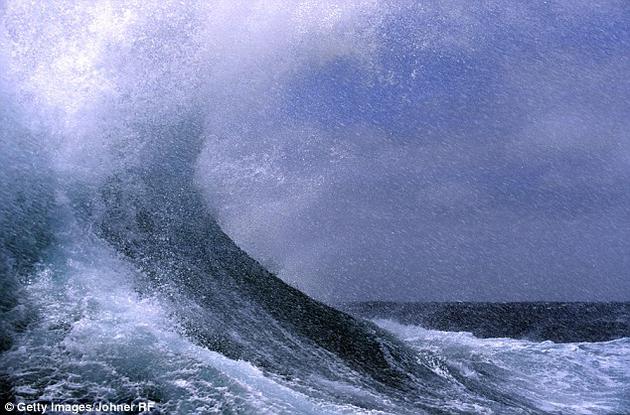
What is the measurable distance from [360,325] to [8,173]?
27.6ft

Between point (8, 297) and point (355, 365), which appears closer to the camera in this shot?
point (8, 297)

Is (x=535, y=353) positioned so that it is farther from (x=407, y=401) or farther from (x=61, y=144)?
(x=61, y=144)

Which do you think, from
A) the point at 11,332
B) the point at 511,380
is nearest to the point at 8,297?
the point at 11,332

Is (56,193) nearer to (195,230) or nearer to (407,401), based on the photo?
(195,230)

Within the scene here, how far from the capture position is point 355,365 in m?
9.31

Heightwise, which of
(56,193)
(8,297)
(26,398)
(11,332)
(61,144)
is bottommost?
(26,398)

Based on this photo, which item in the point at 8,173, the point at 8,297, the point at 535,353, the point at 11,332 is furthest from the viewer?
the point at 535,353

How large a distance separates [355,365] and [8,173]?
7344 millimetres

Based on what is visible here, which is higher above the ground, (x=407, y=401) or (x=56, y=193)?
(x=56, y=193)

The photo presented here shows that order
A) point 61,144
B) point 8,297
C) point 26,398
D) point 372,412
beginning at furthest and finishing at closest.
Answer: point 61,144 < point 8,297 < point 372,412 < point 26,398

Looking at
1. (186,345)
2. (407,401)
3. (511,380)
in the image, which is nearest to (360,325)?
(511,380)
